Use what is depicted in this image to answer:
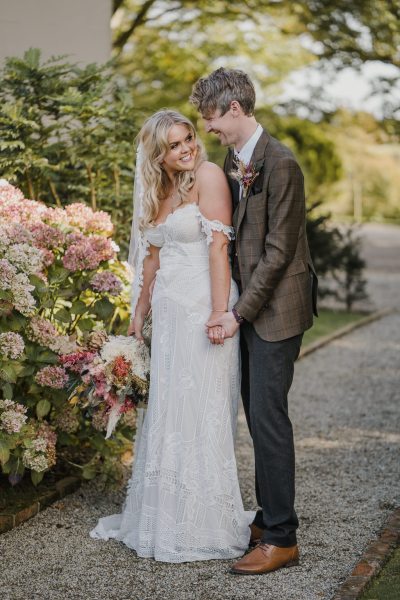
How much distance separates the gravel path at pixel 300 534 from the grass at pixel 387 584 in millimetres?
173

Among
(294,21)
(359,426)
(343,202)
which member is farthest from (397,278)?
(343,202)

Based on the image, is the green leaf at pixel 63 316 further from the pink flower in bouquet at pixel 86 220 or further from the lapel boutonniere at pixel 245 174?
the lapel boutonniere at pixel 245 174

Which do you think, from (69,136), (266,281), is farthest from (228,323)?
(69,136)

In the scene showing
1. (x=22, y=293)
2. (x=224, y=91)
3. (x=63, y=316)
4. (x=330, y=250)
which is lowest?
(x=330, y=250)

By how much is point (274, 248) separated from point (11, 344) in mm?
1398

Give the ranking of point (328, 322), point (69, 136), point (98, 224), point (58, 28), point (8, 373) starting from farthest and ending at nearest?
point (328, 322) < point (58, 28) < point (69, 136) < point (98, 224) < point (8, 373)

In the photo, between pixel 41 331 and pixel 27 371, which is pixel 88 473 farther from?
pixel 41 331

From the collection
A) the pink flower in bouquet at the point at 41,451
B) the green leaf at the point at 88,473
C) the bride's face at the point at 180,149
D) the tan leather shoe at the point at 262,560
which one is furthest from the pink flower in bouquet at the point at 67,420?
the bride's face at the point at 180,149

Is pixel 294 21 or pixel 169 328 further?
pixel 294 21

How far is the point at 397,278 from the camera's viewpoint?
19.9 m

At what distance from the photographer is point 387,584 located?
3906mm

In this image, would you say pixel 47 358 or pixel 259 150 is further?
pixel 47 358

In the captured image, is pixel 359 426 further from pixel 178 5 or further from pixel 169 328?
pixel 178 5

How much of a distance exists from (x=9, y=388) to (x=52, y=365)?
0.33m
